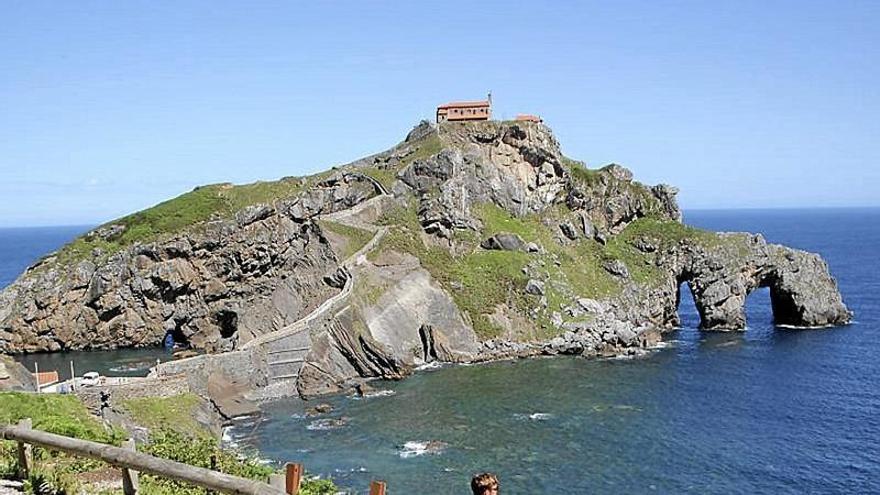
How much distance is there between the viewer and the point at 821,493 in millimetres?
48156

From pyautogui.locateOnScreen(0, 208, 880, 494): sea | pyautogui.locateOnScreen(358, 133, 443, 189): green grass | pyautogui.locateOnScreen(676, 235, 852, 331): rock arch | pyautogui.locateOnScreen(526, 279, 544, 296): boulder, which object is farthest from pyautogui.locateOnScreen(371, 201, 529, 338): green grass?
pyautogui.locateOnScreen(676, 235, 852, 331): rock arch

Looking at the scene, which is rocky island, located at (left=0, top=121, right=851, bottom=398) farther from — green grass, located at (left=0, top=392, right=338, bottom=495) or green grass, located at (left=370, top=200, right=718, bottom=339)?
green grass, located at (left=0, top=392, right=338, bottom=495)

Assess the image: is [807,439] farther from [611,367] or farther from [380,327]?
[380,327]

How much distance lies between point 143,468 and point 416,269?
77.9 metres

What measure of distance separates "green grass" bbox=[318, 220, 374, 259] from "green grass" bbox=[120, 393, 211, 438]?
1463 inches

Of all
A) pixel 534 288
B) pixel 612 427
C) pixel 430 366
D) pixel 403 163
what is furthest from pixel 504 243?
pixel 612 427

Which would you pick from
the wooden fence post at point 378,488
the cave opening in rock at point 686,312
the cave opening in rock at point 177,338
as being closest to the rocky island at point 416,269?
the cave opening in rock at point 177,338

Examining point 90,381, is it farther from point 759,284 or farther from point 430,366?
point 759,284

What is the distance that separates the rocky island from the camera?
285 feet

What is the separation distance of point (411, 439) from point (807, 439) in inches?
1174

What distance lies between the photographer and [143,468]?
14070 millimetres

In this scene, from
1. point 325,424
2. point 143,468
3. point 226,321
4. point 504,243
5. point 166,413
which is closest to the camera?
point 143,468

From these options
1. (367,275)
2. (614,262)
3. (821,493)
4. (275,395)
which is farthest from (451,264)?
(821,493)

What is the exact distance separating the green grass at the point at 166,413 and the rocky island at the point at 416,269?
1850 centimetres
